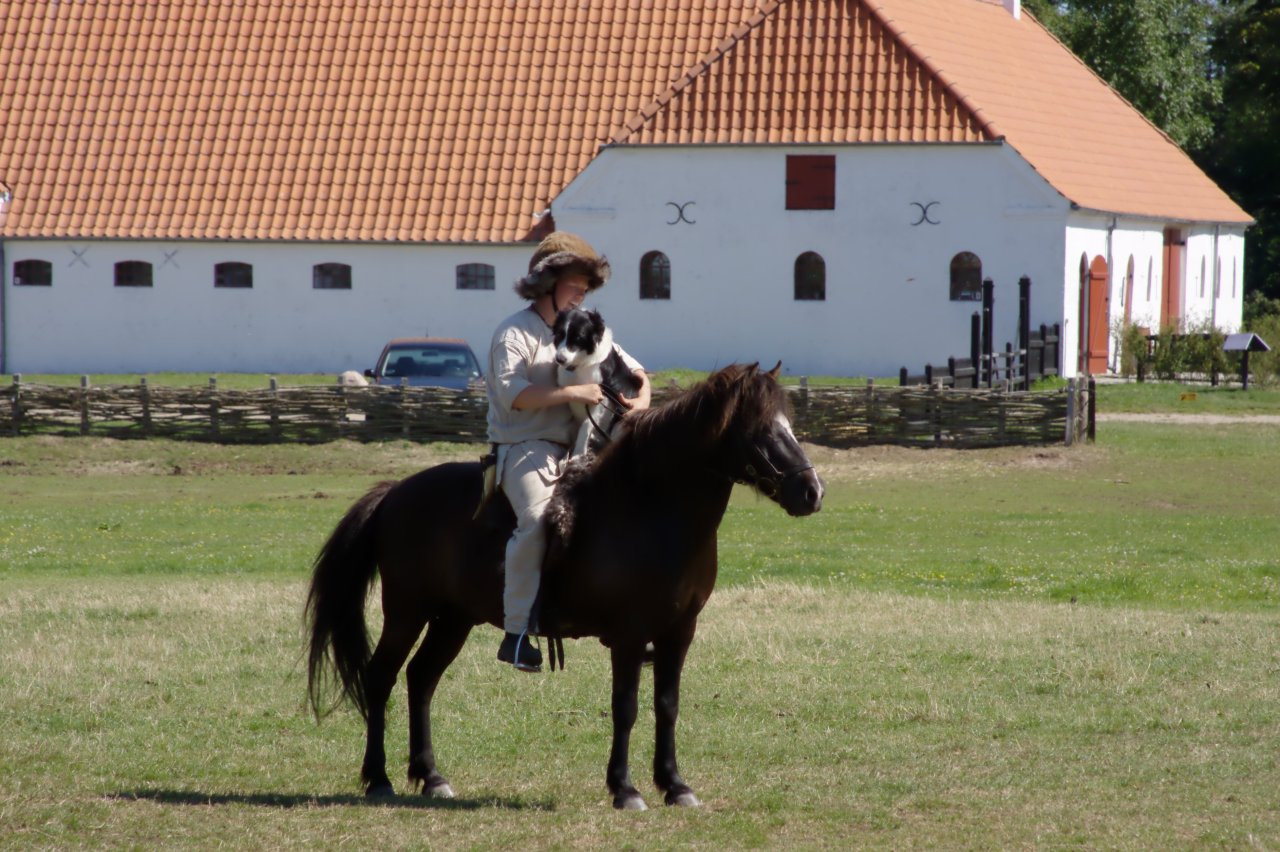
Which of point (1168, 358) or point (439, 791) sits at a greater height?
point (1168, 358)

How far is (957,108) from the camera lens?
38625mm

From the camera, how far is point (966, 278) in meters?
39.3

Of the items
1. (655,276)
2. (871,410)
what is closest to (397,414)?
(871,410)

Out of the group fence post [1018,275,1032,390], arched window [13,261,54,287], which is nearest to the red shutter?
fence post [1018,275,1032,390]

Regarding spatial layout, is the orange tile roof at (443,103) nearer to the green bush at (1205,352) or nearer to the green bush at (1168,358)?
the green bush at (1168,358)

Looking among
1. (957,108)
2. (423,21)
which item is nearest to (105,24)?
(423,21)

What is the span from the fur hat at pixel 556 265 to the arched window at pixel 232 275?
116 ft

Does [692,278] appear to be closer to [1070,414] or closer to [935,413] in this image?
[935,413]

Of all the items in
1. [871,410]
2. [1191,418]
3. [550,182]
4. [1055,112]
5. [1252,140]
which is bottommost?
[1191,418]

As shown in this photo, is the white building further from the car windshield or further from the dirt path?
the car windshield

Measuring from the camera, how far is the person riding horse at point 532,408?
757cm

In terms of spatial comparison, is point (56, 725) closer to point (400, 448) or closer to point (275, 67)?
point (400, 448)

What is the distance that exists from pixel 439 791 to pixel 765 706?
7.87 ft

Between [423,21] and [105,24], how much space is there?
8.01 meters
